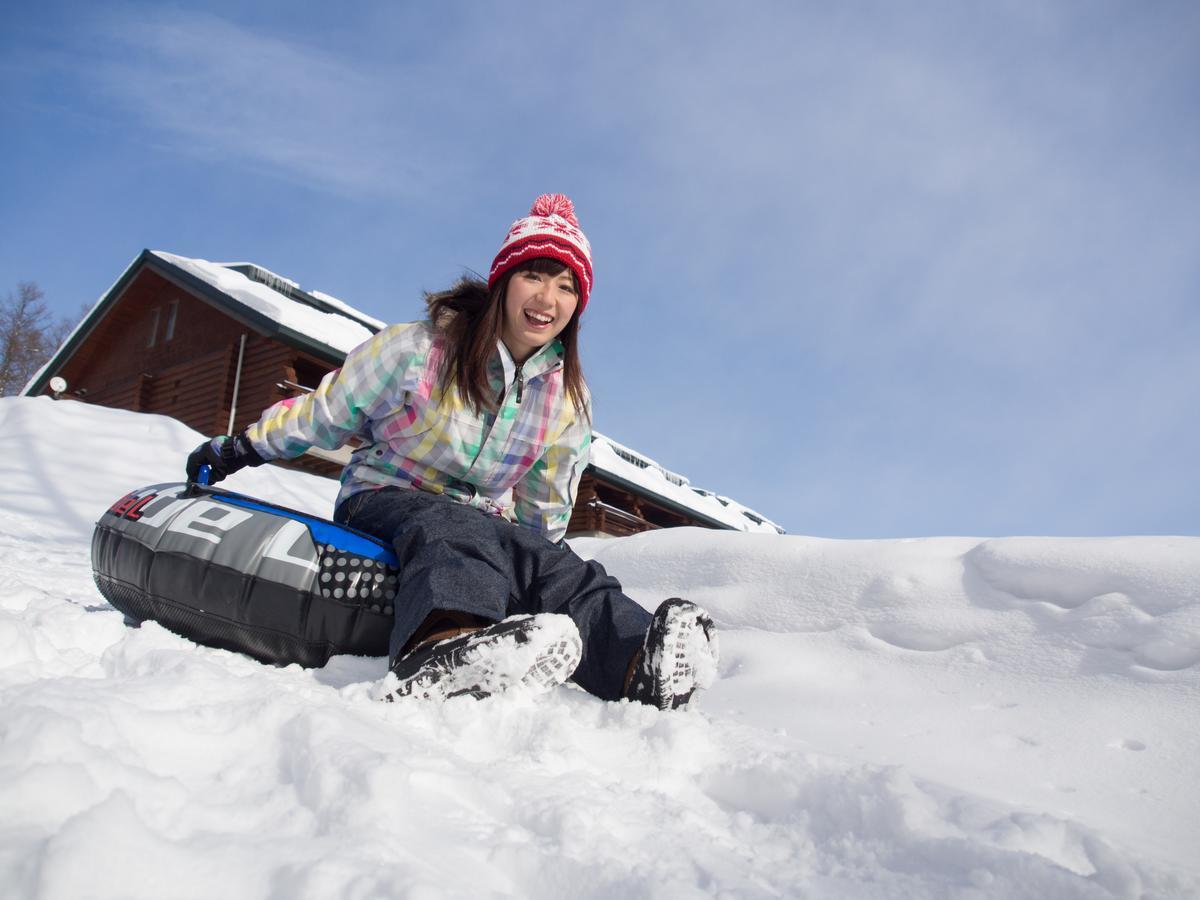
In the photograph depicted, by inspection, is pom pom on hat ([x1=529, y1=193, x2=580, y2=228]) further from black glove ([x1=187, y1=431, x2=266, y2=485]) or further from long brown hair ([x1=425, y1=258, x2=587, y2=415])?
black glove ([x1=187, y1=431, x2=266, y2=485])

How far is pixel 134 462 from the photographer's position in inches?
288

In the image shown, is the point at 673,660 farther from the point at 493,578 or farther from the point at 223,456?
the point at 223,456

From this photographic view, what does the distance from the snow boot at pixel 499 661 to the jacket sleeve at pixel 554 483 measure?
0.99 m

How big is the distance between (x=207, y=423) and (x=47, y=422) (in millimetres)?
5658

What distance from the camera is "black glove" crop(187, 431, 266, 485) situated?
242 cm

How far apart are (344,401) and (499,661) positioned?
3.76 feet

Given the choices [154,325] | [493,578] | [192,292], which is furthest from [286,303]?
[493,578]

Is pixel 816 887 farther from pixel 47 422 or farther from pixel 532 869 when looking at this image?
pixel 47 422

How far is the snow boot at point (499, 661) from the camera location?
1.59m

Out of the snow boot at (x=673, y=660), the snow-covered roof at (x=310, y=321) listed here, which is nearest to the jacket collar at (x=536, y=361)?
the snow boot at (x=673, y=660)

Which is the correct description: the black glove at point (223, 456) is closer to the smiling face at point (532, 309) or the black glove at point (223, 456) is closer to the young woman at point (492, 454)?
the young woman at point (492, 454)

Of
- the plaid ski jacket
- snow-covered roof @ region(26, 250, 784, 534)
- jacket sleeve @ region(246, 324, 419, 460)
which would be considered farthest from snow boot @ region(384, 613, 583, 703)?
snow-covered roof @ region(26, 250, 784, 534)

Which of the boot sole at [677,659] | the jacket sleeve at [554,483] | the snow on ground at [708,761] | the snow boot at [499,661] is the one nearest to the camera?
the snow on ground at [708,761]

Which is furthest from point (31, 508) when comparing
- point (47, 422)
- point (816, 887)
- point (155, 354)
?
point (155, 354)
